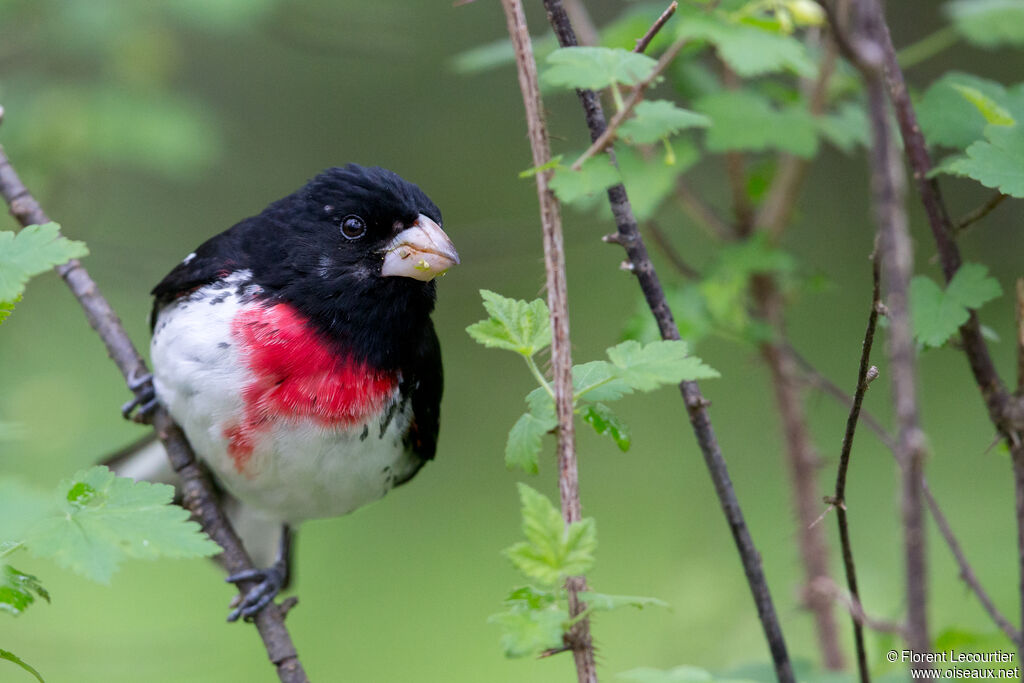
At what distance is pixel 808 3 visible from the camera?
9.99ft

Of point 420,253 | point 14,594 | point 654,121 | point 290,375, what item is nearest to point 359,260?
point 420,253

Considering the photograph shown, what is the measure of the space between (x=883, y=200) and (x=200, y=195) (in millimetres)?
7310

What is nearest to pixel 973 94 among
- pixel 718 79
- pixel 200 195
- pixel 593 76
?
pixel 593 76

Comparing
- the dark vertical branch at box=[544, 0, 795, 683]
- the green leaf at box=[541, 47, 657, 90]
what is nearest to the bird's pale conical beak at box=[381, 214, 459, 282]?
the dark vertical branch at box=[544, 0, 795, 683]

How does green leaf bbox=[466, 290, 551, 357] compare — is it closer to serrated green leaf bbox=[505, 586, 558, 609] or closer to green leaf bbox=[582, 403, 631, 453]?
green leaf bbox=[582, 403, 631, 453]

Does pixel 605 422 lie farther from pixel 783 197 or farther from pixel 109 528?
pixel 783 197

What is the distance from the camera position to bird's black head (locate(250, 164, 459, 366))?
2957mm

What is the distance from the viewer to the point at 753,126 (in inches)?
124

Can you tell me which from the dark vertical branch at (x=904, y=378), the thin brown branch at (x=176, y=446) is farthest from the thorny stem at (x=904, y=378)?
the thin brown branch at (x=176, y=446)

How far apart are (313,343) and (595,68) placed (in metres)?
1.38

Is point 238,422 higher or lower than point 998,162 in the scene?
lower

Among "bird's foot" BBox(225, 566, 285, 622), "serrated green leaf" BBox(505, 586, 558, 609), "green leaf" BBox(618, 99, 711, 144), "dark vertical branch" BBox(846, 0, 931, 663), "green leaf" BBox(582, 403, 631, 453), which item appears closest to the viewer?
"dark vertical branch" BBox(846, 0, 931, 663)

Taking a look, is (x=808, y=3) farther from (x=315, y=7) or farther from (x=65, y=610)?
(x=65, y=610)

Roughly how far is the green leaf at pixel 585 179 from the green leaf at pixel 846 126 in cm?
156
